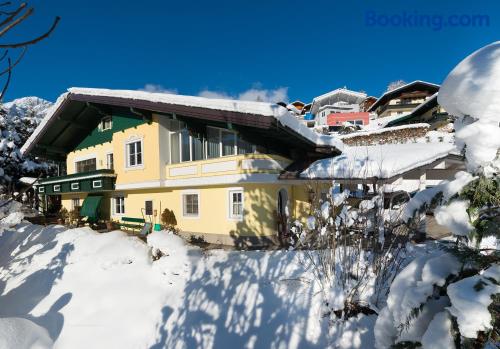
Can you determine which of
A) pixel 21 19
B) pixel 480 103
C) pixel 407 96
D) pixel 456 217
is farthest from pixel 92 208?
pixel 407 96

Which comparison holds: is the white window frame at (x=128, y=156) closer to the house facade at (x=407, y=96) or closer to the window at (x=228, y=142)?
the window at (x=228, y=142)

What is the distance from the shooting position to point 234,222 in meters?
11.1

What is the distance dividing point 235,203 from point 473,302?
377 inches

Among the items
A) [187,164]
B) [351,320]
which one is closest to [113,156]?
[187,164]

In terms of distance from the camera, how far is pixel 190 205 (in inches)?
503

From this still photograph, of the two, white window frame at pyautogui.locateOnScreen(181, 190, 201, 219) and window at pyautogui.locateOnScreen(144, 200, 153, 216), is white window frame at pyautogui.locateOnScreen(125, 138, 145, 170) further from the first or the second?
white window frame at pyautogui.locateOnScreen(181, 190, 201, 219)

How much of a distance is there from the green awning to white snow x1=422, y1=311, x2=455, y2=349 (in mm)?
17918

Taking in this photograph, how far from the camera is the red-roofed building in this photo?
44.7 metres

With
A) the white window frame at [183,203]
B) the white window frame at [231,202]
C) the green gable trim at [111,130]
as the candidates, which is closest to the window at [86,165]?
the green gable trim at [111,130]

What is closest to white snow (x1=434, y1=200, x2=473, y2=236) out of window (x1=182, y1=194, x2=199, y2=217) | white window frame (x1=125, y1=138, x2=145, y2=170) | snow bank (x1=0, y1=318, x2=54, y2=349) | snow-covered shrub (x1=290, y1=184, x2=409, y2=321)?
snow-covered shrub (x1=290, y1=184, x2=409, y2=321)

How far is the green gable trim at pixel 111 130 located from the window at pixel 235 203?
616 centimetres

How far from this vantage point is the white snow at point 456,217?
7.44ft

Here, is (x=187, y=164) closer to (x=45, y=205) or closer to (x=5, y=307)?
(x=5, y=307)

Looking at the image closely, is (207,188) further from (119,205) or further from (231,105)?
(119,205)
